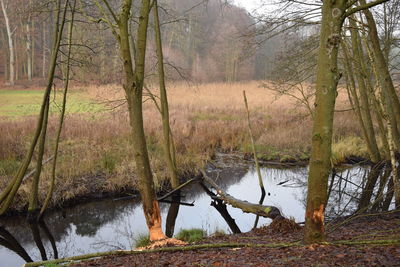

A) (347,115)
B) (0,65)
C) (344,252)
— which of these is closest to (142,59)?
(344,252)

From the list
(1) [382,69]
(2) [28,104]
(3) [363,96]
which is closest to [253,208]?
(1) [382,69]

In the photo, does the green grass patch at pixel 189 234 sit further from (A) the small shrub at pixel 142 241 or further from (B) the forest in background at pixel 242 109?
(B) the forest in background at pixel 242 109

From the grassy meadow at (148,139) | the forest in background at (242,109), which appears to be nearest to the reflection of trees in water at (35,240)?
the forest in background at (242,109)

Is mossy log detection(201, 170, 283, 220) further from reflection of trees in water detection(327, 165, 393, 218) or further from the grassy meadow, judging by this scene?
the grassy meadow

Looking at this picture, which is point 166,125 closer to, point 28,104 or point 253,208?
point 253,208

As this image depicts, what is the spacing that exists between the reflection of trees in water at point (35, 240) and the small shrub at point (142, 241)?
1.45 meters

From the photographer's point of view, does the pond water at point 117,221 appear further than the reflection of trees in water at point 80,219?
No

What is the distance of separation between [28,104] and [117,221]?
48.7 ft

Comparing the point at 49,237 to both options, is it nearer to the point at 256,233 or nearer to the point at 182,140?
the point at 256,233

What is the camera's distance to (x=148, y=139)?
13477 mm

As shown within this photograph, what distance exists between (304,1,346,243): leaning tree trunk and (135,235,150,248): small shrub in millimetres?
3579

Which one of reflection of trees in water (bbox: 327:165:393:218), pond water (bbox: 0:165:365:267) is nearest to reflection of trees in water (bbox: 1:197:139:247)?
pond water (bbox: 0:165:365:267)

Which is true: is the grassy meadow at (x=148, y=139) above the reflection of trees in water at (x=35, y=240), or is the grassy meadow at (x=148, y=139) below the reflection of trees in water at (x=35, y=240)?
above

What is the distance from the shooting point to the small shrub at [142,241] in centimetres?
668
